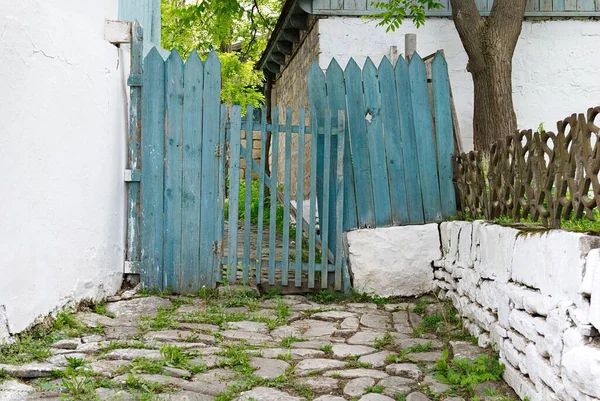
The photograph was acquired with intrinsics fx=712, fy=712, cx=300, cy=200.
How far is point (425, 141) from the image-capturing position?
6508mm

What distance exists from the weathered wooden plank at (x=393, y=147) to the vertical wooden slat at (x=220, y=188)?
144 centimetres

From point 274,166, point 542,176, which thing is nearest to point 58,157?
point 274,166

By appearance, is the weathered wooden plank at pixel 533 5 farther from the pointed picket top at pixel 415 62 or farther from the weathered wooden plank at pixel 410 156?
the weathered wooden plank at pixel 410 156

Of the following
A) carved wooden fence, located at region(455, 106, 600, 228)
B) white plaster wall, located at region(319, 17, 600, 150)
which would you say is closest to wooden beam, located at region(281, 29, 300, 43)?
white plaster wall, located at region(319, 17, 600, 150)

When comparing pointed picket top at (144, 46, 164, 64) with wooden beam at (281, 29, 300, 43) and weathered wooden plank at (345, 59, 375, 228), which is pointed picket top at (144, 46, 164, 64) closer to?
weathered wooden plank at (345, 59, 375, 228)

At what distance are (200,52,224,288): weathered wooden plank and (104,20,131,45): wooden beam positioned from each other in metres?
0.71

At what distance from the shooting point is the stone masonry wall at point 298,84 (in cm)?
939

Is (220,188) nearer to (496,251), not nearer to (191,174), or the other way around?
(191,174)

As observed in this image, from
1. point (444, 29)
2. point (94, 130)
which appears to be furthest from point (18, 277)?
point (444, 29)

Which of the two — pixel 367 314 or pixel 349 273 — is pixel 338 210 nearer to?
pixel 349 273

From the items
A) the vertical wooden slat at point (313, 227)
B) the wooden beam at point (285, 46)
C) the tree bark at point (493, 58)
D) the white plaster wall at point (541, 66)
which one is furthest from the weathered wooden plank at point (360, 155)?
the wooden beam at point (285, 46)

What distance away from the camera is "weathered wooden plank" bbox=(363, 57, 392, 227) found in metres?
6.42

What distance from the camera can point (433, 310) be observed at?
5.89 meters

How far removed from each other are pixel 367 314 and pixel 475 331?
45.3 inches
